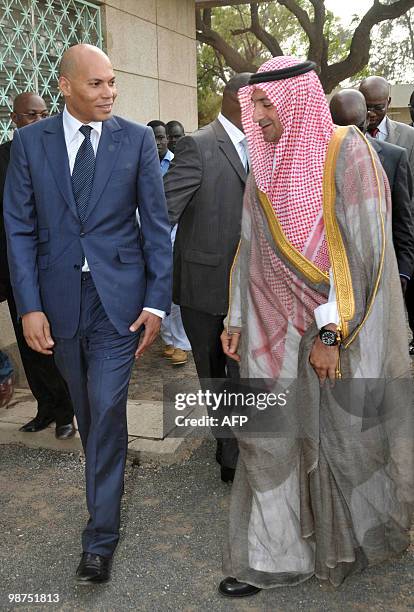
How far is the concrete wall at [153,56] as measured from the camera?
752 cm

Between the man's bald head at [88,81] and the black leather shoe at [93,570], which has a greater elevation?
the man's bald head at [88,81]

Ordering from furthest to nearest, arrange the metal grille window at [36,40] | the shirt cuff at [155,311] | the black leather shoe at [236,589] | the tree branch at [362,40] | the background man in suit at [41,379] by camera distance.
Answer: the tree branch at [362,40] < the metal grille window at [36,40] < the background man in suit at [41,379] < the shirt cuff at [155,311] < the black leather shoe at [236,589]

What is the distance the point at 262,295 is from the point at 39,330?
3.00 feet

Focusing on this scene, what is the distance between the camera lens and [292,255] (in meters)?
2.75

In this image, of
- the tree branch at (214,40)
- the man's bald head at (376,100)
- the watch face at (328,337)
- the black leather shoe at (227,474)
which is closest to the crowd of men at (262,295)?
the watch face at (328,337)

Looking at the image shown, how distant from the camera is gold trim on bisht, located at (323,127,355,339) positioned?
102 inches

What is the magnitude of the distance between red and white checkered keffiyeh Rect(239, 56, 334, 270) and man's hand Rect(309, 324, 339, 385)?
30cm

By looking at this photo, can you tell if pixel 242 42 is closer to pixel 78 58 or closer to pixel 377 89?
pixel 377 89

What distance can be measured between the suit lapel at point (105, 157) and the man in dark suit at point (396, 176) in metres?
1.73

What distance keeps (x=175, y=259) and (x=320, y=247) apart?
1254 millimetres

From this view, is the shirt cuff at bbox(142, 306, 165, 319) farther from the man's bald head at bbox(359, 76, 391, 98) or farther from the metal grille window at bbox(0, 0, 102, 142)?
the metal grille window at bbox(0, 0, 102, 142)

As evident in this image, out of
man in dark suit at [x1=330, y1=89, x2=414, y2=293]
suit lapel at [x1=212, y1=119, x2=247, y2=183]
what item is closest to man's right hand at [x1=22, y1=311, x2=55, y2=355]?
suit lapel at [x1=212, y1=119, x2=247, y2=183]

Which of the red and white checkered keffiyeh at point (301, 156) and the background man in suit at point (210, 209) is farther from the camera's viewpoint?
the background man in suit at point (210, 209)
